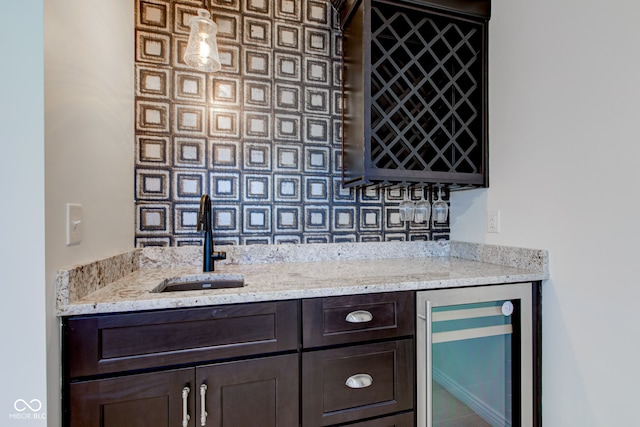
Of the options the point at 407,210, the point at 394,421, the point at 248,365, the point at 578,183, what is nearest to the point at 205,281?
the point at 248,365

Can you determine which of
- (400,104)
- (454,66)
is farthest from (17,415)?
(454,66)

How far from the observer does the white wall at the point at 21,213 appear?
82 centimetres

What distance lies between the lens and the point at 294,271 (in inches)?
57.9

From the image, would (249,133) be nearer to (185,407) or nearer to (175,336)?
(175,336)

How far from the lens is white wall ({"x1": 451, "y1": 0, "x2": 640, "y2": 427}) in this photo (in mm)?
1126

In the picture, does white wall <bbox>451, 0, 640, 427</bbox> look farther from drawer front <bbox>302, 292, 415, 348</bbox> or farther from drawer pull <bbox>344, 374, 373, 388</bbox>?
drawer pull <bbox>344, 374, 373, 388</bbox>

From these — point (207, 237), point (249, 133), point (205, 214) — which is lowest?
point (207, 237)

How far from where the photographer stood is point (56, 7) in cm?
91

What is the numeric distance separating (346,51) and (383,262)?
1.24m

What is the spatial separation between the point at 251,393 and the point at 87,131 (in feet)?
3.56

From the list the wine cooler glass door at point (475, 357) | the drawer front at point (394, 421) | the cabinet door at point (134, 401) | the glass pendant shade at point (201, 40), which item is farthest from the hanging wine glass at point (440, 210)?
the cabinet door at point (134, 401)

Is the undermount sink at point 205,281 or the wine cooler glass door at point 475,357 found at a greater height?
the undermount sink at point 205,281

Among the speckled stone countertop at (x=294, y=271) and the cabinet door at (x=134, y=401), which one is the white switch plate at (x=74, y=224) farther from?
the cabinet door at (x=134, y=401)

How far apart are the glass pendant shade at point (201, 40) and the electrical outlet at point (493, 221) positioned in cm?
162
